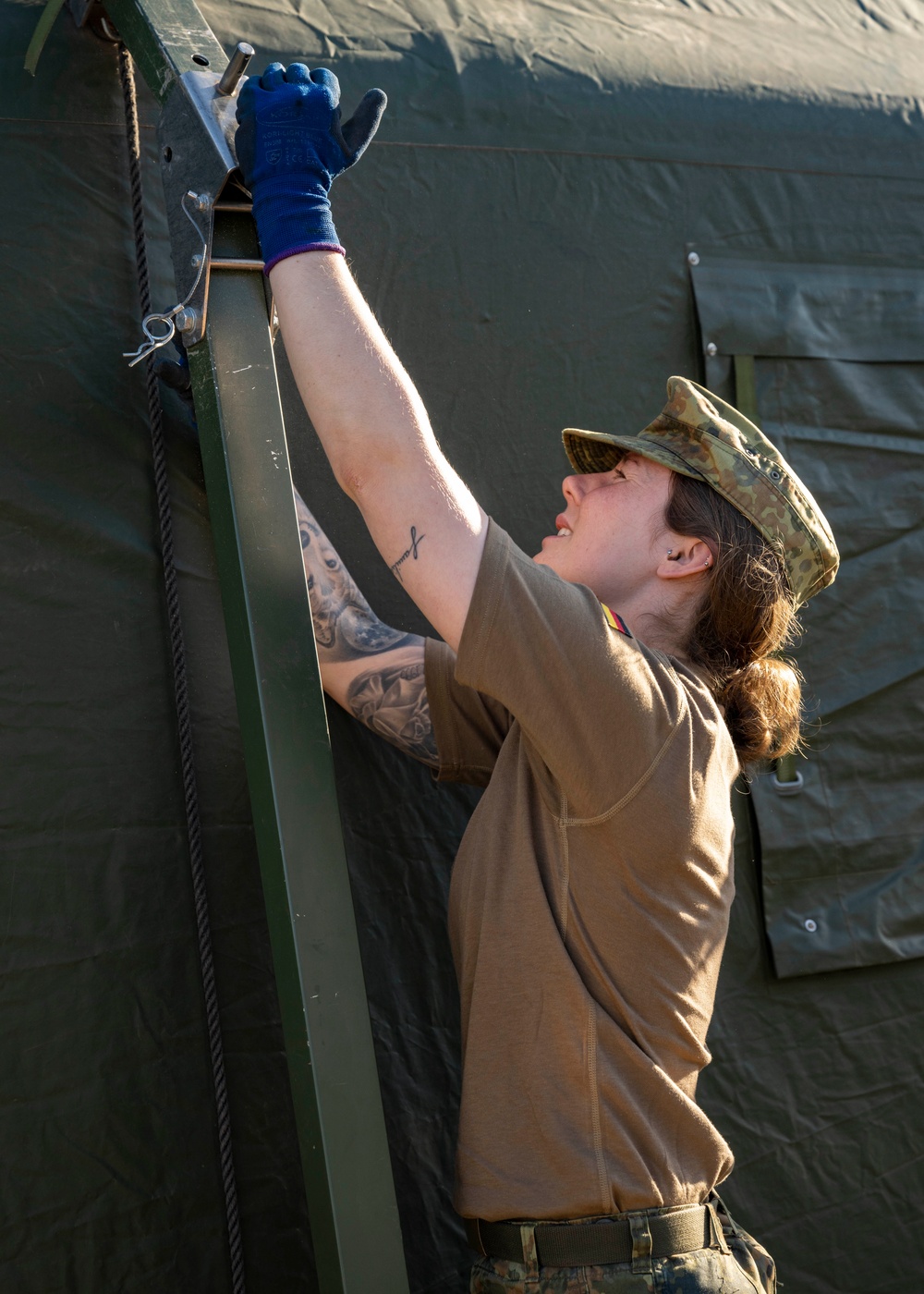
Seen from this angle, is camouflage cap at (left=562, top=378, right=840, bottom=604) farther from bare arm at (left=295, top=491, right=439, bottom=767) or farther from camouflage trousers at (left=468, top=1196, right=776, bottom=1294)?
camouflage trousers at (left=468, top=1196, right=776, bottom=1294)

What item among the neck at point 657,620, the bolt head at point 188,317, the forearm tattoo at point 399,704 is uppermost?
the bolt head at point 188,317

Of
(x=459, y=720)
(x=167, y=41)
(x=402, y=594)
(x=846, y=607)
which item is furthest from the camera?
(x=846, y=607)

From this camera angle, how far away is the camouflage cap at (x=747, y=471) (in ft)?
4.91

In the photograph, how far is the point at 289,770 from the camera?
1.29 meters

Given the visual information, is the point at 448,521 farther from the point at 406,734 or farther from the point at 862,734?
the point at 862,734

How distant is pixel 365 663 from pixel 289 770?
0.38 metres

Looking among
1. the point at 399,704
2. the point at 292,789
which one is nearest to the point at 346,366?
the point at 292,789

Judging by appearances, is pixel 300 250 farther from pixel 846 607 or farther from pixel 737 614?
pixel 846 607

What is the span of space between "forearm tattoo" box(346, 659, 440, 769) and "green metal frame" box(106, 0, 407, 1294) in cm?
31

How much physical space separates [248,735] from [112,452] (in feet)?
1.73

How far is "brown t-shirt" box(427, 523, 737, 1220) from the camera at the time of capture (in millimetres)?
1188

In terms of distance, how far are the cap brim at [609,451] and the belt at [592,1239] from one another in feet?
2.80

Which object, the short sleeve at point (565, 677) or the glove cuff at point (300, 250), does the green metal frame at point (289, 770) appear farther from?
the short sleeve at point (565, 677)

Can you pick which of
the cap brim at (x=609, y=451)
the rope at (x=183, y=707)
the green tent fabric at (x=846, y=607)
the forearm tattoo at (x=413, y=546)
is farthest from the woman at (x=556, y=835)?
the green tent fabric at (x=846, y=607)
